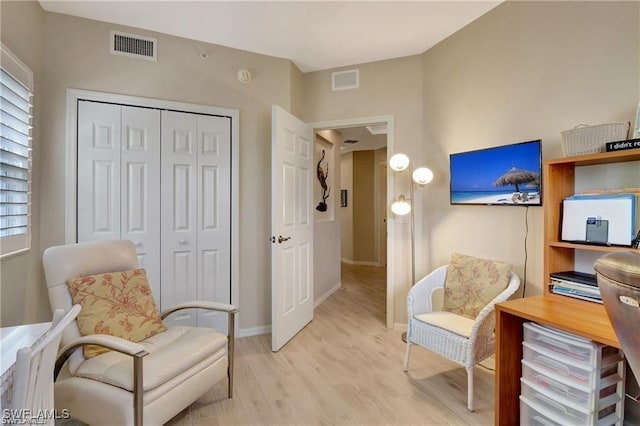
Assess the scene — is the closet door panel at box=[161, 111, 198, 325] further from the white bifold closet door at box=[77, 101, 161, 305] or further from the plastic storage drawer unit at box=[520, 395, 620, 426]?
the plastic storage drawer unit at box=[520, 395, 620, 426]

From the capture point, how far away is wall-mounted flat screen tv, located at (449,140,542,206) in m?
1.98

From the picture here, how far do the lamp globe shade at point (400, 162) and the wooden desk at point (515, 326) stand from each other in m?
1.47

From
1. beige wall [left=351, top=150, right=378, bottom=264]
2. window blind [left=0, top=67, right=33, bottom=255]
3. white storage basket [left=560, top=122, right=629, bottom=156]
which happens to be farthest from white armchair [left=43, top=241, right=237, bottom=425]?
beige wall [left=351, top=150, right=378, bottom=264]

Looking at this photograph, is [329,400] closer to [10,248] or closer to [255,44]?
[10,248]

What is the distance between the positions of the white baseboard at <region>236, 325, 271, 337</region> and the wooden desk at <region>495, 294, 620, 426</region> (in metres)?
1.99

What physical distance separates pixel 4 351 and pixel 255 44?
265cm

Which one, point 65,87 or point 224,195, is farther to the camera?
point 224,195

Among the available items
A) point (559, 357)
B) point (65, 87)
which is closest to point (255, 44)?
point (65, 87)

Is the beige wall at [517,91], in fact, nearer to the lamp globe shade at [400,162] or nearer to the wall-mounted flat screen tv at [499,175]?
the wall-mounted flat screen tv at [499,175]

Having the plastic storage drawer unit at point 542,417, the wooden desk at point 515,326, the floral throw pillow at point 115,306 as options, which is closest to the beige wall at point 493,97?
the wooden desk at point 515,326

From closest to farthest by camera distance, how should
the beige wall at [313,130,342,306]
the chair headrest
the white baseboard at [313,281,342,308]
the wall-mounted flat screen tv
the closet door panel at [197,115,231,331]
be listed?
1. the chair headrest
2. the wall-mounted flat screen tv
3. the closet door panel at [197,115,231,331]
4. the white baseboard at [313,281,342,308]
5. the beige wall at [313,130,342,306]

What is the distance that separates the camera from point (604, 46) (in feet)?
5.53

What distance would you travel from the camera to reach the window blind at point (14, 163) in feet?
5.44

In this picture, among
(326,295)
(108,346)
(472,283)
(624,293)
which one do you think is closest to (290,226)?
(472,283)
